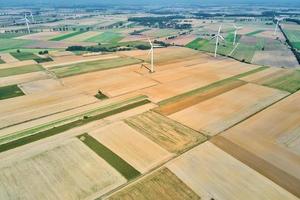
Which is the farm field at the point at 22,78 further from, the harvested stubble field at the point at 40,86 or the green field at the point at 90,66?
the green field at the point at 90,66

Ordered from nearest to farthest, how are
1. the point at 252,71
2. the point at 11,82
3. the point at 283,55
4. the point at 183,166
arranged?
the point at 183,166 < the point at 11,82 < the point at 252,71 < the point at 283,55

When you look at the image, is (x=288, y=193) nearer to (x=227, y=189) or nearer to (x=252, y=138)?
(x=227, y=189)

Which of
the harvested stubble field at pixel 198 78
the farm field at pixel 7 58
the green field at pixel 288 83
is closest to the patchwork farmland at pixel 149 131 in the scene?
the harvested stubble field at pixel 198 78

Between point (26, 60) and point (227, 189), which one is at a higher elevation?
point (227, 189)

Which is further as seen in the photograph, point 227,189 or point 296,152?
point 296,152

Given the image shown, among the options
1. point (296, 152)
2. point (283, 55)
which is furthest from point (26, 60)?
point (283, 55)

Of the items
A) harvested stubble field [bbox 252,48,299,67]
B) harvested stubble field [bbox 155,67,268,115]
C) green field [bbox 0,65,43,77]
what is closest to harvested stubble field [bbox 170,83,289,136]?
harvested stubble field [bbox 155,67,268,115]
